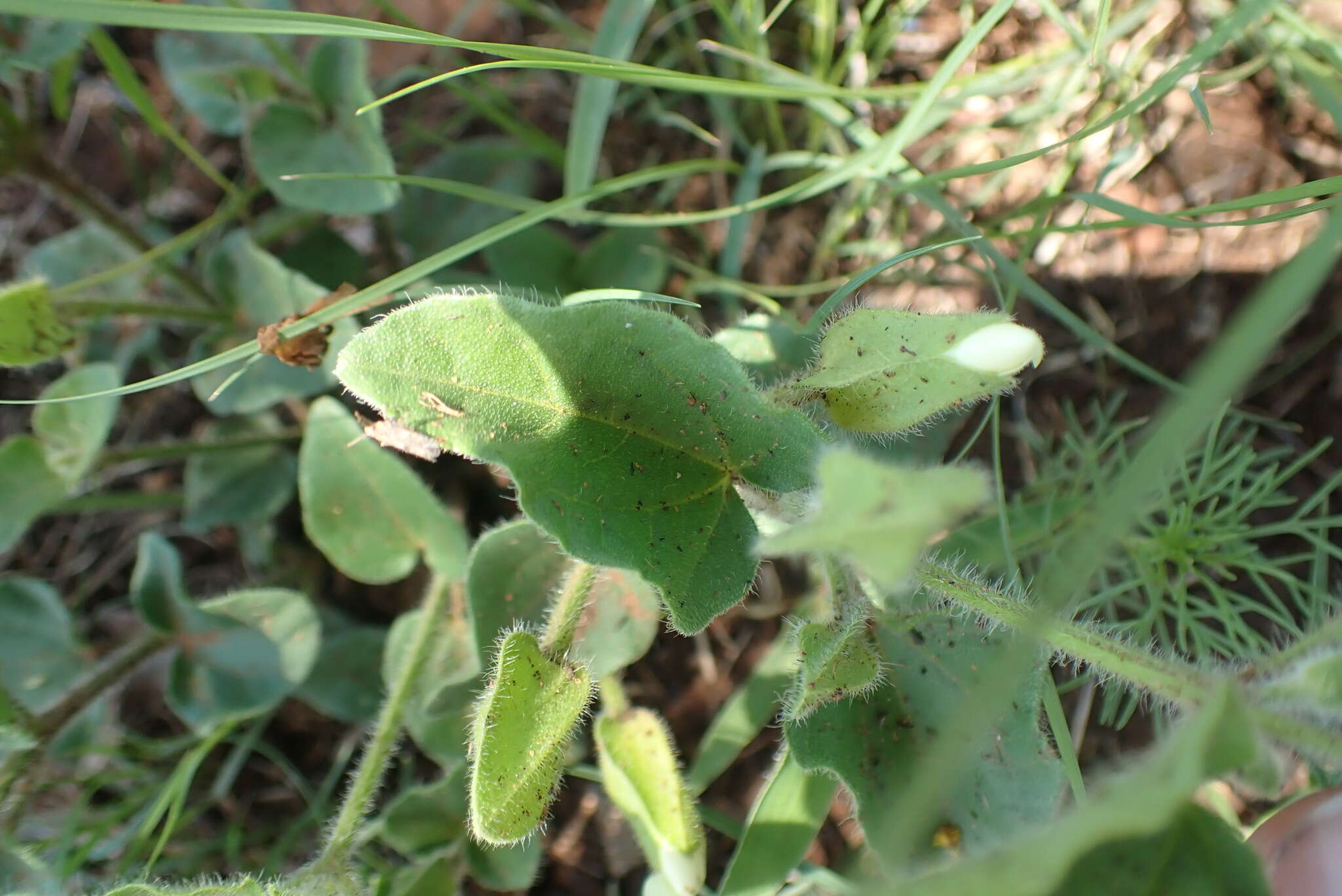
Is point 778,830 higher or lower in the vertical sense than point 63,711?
higher

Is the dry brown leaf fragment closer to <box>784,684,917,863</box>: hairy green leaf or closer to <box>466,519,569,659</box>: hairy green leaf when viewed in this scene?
<box>466,519,569,659</box>: hairy green leaf

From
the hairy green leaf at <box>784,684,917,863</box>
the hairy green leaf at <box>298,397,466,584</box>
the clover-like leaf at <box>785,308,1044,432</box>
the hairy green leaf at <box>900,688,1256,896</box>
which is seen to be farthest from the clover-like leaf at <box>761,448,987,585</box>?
the hairy green leaf at <box>298,397,466,584</box>

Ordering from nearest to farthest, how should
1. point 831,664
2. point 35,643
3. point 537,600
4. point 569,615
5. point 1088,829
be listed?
point 1088,829
point 831,664
point 569,615
point 537,600
point 35,643

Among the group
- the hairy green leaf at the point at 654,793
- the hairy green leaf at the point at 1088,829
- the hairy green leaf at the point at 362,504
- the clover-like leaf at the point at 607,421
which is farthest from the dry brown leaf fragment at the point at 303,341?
the hairy green leaf at the point at 1088,829

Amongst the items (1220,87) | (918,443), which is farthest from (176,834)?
(1220,87)

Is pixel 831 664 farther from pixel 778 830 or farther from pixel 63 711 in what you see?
pixel 63 711

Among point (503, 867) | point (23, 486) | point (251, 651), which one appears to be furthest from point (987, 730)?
point (23, 486)

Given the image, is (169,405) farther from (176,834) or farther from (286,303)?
(176,834)

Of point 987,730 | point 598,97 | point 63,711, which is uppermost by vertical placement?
point 598,97
